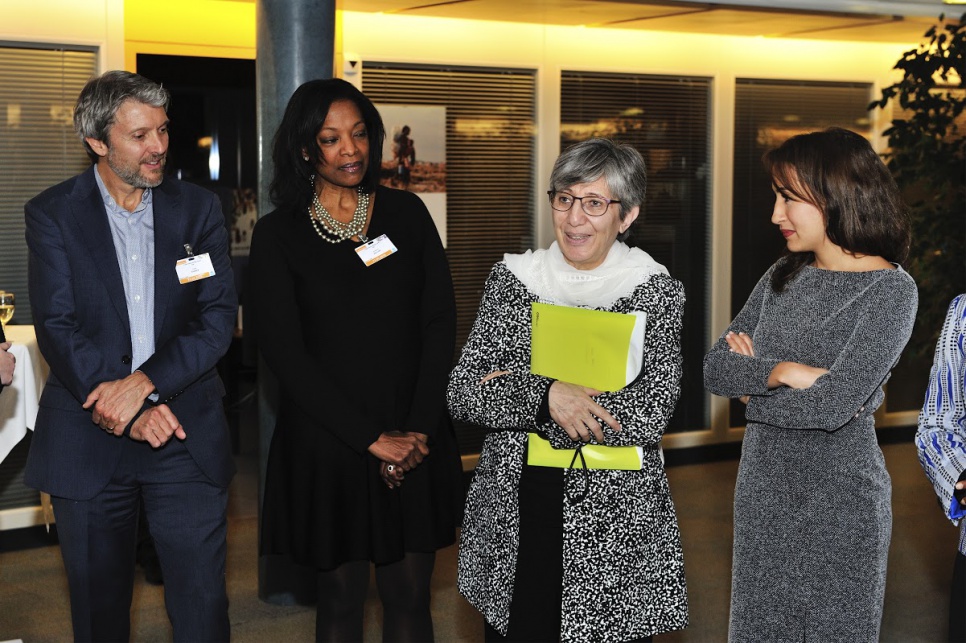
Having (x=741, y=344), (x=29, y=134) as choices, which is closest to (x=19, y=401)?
(x=29, y=134)

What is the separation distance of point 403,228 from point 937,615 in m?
2.93

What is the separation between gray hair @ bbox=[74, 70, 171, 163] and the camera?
9.86ft

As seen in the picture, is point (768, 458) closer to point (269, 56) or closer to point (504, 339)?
point (504, 339)

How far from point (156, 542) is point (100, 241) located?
83 cm

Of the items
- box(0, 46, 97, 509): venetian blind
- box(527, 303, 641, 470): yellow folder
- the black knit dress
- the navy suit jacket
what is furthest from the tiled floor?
box(527, 303, 641, 470): yellow folder

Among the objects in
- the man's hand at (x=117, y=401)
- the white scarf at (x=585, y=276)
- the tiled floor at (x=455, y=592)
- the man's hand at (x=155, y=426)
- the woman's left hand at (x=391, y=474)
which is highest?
the white scarf at (x=585, y=276)

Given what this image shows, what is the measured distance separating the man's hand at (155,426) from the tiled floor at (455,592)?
65.4 inches

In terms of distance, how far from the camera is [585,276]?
269 cm

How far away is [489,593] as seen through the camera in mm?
2688

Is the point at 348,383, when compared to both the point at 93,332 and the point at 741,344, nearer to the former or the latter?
the point at 93,332

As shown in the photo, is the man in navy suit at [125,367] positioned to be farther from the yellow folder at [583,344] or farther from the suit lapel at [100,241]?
the yellow folder at [583,344]

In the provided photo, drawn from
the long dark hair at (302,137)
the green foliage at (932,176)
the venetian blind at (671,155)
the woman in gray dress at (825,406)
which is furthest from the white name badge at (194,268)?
the green foliage at (932,176)

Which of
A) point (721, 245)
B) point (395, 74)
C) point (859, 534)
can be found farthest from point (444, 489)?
point (721, 245)

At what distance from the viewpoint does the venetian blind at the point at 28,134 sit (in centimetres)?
551
